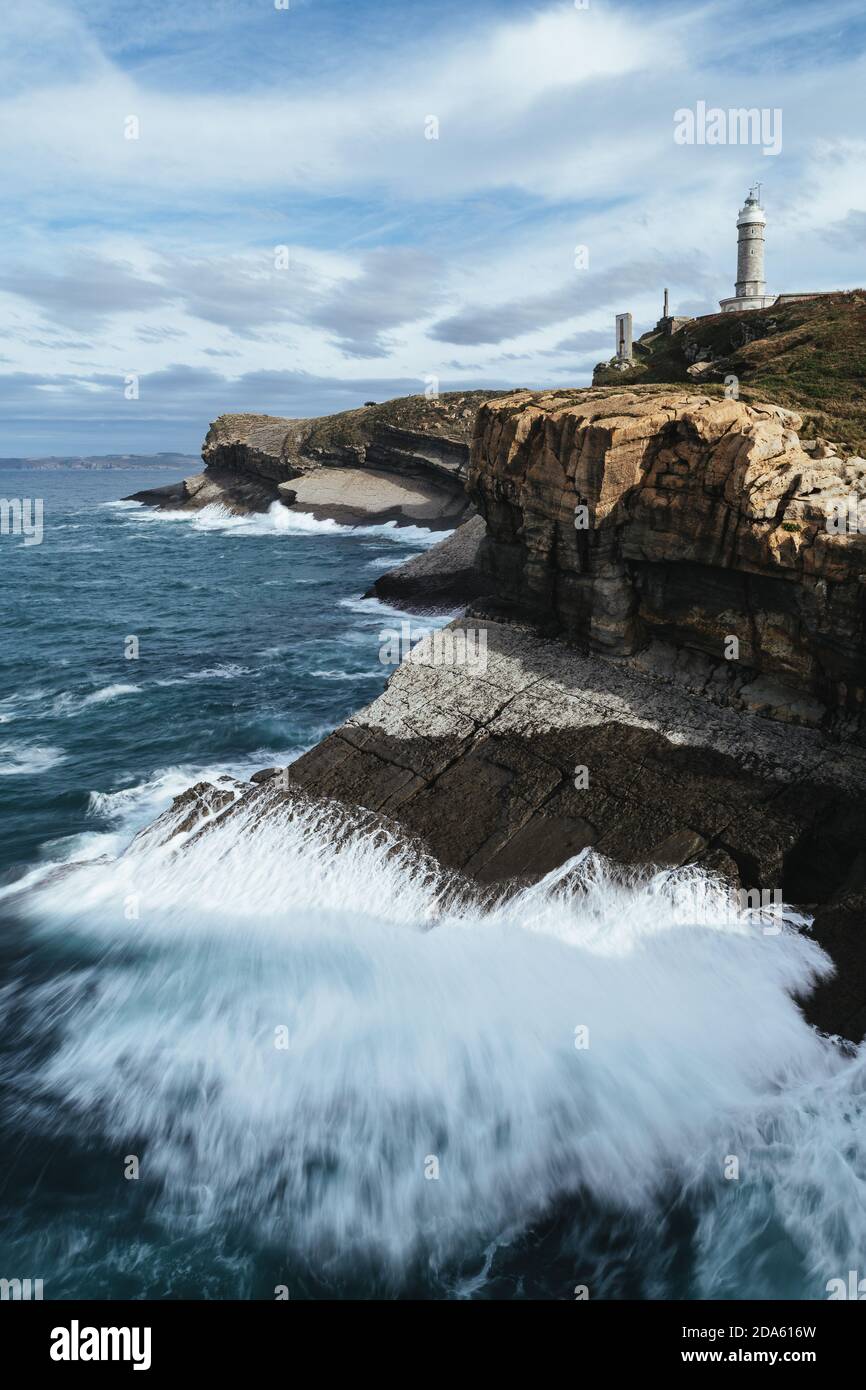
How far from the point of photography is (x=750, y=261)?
73.3 meters

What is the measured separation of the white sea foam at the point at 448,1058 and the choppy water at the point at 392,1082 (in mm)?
50

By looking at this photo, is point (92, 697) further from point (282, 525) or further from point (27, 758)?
point (282, 525)

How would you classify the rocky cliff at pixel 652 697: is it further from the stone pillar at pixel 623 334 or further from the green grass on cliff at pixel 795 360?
the stone pillar at pixel 623 334

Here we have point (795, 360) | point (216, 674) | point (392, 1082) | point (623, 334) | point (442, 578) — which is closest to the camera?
point (392, 1082)

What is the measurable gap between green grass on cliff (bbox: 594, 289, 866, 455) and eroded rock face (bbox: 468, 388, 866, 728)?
4.86 m

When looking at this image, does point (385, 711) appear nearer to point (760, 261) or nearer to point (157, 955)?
point (157, 955)

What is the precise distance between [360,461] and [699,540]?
76427 millimetres

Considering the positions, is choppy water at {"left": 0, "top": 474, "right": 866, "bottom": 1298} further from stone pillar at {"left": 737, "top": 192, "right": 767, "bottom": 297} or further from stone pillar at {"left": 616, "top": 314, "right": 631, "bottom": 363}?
stone pillar at {"left": 737, "top": 192, "right": 767, "bottom": 297}

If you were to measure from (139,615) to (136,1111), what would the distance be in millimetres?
42001

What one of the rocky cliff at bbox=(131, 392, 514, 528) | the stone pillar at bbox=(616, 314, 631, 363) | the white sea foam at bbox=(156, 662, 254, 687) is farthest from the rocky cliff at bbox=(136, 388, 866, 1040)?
the rocky cliff at bbox=(131, 392, 514, 528)

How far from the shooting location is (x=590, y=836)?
2094 centimetres

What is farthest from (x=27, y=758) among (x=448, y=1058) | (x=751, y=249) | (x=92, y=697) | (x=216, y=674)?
(x=751, y=249)

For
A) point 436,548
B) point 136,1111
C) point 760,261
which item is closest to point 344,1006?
point 136,1111

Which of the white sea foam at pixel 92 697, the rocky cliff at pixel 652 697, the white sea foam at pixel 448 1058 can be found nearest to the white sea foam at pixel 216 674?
the white sea foam at pixel 92 697
